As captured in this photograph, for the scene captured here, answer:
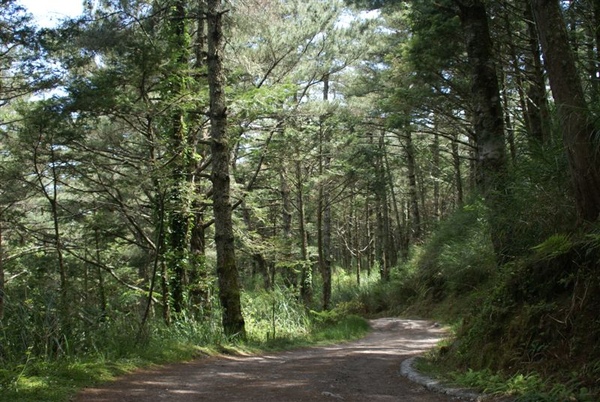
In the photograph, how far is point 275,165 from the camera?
1720 centimetres

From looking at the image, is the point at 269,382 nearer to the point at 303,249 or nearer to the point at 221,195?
the point at 221,195

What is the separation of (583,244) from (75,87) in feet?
30.2

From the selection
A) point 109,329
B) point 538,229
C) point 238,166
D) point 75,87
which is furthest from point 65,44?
point 238,166

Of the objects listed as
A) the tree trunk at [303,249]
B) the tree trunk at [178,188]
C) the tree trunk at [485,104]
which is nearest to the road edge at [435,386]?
the tree trunk at [485,104]

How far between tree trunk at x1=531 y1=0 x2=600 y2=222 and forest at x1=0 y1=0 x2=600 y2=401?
17mm

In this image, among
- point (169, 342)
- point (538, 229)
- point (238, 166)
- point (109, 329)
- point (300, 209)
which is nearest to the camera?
point (538, 229)

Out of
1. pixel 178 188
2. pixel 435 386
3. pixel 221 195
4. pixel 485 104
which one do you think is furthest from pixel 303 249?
pixel 435 386

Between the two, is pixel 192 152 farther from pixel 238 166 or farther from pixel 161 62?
pixel 238 166

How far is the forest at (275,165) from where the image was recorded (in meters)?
4.77

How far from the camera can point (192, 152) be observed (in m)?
11.7

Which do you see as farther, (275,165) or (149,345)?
(275,165)

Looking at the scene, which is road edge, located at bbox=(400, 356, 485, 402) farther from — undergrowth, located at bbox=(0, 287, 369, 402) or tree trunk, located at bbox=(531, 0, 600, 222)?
undergrowth, located at bbox=(0, 287, 369, 402)

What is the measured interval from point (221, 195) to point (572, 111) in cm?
682

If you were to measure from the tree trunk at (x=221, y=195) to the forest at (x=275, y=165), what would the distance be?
34 mm
